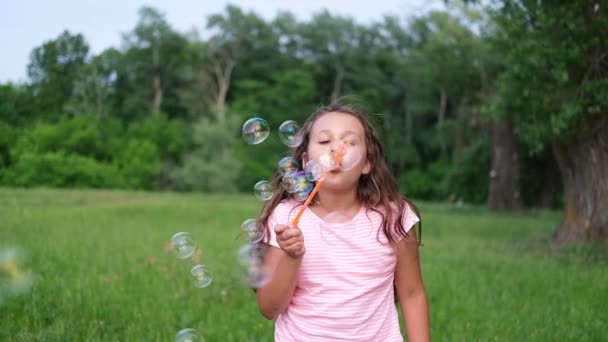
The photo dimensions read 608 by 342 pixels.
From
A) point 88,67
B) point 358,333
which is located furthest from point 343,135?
point 88,67

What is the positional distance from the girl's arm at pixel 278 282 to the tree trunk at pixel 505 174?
21210mm

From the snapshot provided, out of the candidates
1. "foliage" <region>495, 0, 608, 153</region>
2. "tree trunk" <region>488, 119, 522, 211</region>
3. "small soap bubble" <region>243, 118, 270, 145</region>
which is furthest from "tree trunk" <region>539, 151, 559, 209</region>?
"small soap bubble" <region>243, 118, 270, 145</region>

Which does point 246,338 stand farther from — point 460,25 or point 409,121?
point 409,121

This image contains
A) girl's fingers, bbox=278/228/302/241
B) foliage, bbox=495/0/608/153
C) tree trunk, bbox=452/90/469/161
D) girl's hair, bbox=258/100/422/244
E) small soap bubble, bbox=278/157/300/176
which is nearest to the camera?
girl's fingers, bbox=278/228/302/241

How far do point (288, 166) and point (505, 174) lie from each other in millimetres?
21156

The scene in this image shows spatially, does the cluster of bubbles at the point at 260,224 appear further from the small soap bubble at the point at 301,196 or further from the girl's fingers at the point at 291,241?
the girl's fingers at the point at 291,241

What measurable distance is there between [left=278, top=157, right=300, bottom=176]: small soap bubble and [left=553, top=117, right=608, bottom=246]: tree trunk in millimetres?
7468

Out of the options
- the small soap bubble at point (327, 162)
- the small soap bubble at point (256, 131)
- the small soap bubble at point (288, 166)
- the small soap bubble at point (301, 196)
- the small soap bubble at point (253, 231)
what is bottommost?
the small soap bubble at point (253, 231)

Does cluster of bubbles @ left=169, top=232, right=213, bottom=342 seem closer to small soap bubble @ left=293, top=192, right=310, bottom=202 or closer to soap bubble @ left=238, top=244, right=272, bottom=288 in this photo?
soap bubble @ left=238, top=244, right=272, bottom=288

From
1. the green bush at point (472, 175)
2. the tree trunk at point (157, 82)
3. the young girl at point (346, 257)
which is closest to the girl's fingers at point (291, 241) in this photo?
the young girl at point (346, 257)

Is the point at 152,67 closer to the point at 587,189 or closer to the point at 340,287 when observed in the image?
the point at 587,189

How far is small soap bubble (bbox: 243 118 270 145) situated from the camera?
140 inches

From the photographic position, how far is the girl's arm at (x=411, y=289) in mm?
2715

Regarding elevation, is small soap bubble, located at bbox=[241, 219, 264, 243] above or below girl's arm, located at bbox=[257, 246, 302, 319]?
above
